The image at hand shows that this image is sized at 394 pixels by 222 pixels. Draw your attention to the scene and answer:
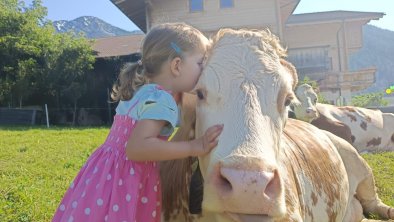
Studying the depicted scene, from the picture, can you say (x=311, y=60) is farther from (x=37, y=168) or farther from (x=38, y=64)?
(x=37, y=168)

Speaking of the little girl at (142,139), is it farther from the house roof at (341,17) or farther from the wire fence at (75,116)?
the house roof at (341,17)

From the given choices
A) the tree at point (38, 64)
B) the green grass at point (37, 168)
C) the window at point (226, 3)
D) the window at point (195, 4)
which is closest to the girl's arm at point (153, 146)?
the green grass at point (37, 168)

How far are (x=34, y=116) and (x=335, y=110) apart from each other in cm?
1250

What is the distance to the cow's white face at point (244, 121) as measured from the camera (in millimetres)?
1924

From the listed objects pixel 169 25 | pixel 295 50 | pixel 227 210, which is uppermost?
pixel 295 50

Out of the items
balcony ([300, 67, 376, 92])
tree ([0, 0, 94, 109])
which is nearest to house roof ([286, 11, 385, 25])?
balcony ([300, 67, 376, 92])

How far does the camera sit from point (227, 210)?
201cm

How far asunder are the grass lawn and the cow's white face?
302 centimetres

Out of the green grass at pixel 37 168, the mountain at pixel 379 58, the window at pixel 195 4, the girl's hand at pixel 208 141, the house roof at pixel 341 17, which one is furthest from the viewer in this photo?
the mountain at pixel 379 58

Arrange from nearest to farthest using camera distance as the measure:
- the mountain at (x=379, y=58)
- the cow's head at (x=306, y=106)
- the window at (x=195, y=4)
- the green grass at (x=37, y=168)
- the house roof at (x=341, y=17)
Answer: the green grass at (x=37, y=168) < the cow's head at (x=306, y=106) < the window at (x=195, y=4) < the house roof at (x=341, y=17) < the mountain at (x=379, y=58)

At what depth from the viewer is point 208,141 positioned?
2.26 metres

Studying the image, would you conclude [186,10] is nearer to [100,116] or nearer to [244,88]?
→ [100,116]

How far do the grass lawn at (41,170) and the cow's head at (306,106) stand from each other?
193 cm

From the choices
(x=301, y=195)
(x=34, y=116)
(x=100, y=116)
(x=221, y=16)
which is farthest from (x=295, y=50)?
(x=301, y=195)
